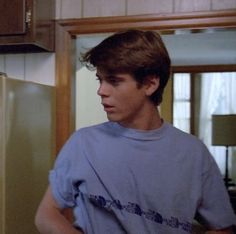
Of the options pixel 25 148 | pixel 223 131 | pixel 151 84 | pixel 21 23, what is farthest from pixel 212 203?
pixel 223 131

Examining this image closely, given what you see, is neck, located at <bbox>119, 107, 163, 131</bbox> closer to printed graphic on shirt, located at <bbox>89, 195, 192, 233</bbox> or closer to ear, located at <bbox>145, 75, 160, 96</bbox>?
ear, located at <bbox>145, 75, 160, 96</bbox>

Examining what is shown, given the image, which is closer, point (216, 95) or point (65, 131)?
point (65, 131)

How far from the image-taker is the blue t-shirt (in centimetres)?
102

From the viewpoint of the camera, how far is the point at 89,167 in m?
1.04

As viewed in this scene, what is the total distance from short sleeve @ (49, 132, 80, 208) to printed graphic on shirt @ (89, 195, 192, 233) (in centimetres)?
6

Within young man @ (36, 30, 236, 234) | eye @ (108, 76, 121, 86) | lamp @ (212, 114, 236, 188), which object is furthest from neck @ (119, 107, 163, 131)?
lamp @ (212, 114, 236, 188)

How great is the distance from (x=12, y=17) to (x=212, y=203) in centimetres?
115

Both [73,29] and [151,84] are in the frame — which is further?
[73,29]

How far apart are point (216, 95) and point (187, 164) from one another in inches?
228

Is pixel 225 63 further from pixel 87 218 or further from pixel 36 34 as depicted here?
pixel 87 218

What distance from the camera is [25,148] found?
5.63 feet

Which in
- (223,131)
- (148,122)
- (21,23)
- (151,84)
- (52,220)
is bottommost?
(223,131)

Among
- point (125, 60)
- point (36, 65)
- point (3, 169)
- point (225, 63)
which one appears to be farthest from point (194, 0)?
point (225, 63)

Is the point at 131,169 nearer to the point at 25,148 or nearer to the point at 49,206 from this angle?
the point at 49,206
